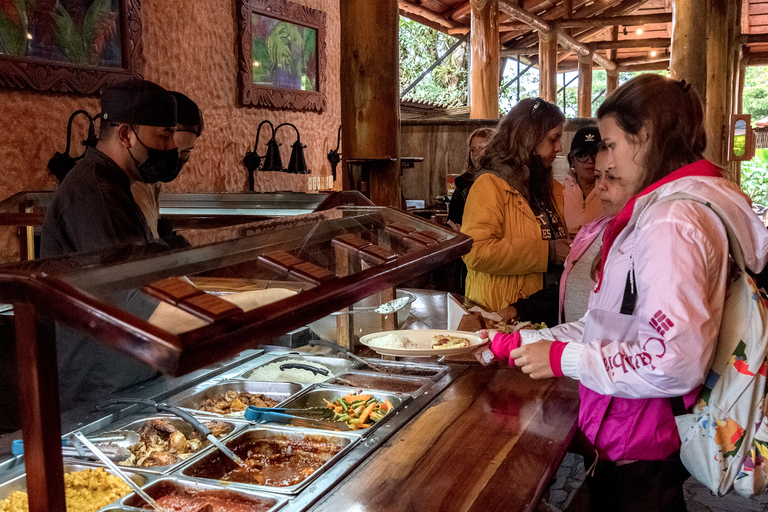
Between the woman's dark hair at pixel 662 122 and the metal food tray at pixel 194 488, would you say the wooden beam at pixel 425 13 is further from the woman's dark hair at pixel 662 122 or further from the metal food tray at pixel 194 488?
the metal food tray at pixel 194 488

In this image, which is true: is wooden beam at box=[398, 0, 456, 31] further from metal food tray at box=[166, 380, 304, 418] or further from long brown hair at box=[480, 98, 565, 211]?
metal food tray at box=[166, 380, 304, 418]

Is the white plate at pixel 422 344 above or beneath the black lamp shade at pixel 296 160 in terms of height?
beneath

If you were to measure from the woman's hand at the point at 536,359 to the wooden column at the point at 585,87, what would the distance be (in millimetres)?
14117

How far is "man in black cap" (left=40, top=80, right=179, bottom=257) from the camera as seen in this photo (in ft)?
7.60

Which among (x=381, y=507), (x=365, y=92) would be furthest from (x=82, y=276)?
(x=365, y=92)

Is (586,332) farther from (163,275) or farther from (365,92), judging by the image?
(365,92)

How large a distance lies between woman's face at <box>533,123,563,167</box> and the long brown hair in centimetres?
2

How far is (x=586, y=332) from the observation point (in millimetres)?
2010

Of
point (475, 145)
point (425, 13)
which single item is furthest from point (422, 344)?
point (425, 13)

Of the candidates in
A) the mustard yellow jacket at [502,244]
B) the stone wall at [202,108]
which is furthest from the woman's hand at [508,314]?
the stone wall at [202,108]

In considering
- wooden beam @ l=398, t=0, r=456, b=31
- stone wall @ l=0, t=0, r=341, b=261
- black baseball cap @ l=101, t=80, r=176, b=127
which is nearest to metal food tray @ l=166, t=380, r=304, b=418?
black baseball cap @ l=101, t=80, r=176, b=127

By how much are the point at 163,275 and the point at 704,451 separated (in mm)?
1475

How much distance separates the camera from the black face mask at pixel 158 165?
2.71 meters

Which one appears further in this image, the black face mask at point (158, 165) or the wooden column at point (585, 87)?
the wooden column at point (585, 87)
